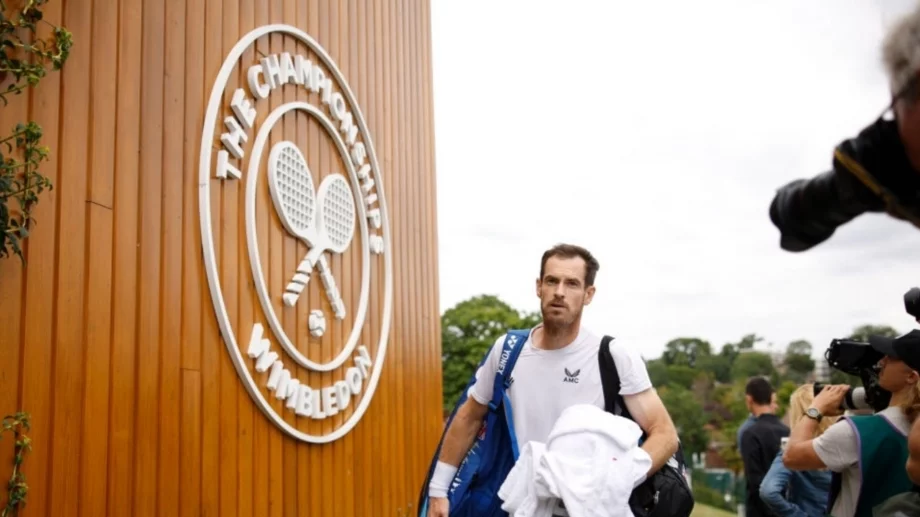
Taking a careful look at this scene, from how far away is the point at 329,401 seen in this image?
4984 mm

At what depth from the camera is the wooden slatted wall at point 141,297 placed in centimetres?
296

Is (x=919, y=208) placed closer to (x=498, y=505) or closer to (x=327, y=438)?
(x=498, y=505)

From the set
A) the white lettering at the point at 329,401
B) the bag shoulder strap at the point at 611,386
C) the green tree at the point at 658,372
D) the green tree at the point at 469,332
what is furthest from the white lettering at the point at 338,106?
the green tree at the point at 658,372

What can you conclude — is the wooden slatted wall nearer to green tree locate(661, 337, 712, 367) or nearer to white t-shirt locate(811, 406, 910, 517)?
white t-shirt locate(811, 406, 910, 517)

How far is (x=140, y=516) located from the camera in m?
3.37

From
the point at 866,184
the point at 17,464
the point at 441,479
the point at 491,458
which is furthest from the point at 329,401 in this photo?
the point at 866,184

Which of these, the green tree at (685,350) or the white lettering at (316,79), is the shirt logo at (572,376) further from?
the green tree at (685,350)

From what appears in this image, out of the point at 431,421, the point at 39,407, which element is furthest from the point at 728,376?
the point at 39,407

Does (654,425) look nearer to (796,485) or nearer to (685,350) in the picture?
(796,485)

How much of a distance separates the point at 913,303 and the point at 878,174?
191 cm

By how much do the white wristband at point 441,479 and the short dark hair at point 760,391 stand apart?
2.98 metres

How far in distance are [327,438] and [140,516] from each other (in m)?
1.63

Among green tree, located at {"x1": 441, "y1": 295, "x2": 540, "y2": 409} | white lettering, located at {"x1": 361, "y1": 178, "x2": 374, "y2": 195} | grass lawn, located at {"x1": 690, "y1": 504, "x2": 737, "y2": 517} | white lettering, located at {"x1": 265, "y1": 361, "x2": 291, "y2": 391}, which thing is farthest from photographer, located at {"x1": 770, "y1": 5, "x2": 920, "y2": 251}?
green tree, located at {"x1": 441, "y1": 295, "x2": 540, "y2": 409}

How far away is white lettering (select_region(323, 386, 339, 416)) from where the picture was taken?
4938mm
